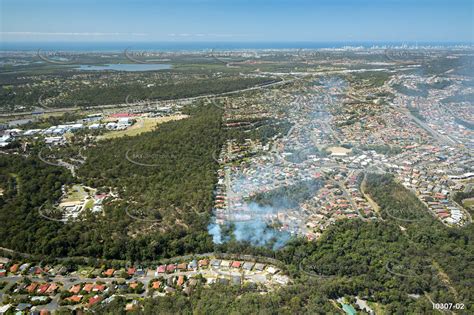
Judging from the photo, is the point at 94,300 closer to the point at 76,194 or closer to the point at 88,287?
the point at 88,287

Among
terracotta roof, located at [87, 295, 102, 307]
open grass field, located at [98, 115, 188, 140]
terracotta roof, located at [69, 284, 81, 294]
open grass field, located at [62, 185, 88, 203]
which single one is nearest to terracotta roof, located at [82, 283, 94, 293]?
terracotta roof, located at [69, 284, 81, 294]

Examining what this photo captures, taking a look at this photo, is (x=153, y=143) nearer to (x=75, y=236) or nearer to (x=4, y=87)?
(x=75, y=236)

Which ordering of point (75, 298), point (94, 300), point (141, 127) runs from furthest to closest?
1. point (141, 127)
2. point (75, 298)
3. point (94, 300)

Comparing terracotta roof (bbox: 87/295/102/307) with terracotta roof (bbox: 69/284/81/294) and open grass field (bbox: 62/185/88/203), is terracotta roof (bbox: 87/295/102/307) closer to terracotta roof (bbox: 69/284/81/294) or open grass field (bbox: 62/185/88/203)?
terracotta roof (bbox: 69/284/81/294)

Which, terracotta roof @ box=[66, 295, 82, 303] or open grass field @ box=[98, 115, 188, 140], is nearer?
terracotta roof @ box=[66, 295, 82, 303]

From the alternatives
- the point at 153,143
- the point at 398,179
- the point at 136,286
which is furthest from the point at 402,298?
the point at 153,143

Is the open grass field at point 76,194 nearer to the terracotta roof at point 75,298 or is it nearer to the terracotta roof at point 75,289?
the terracotta roof at point 75,289

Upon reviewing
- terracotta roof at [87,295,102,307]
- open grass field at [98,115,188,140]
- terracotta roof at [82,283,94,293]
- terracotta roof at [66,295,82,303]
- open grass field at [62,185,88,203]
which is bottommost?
terracotta roof at [82,283,94,293]

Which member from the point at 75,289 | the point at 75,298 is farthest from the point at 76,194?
the point at 75,298

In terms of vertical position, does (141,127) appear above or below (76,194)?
above
